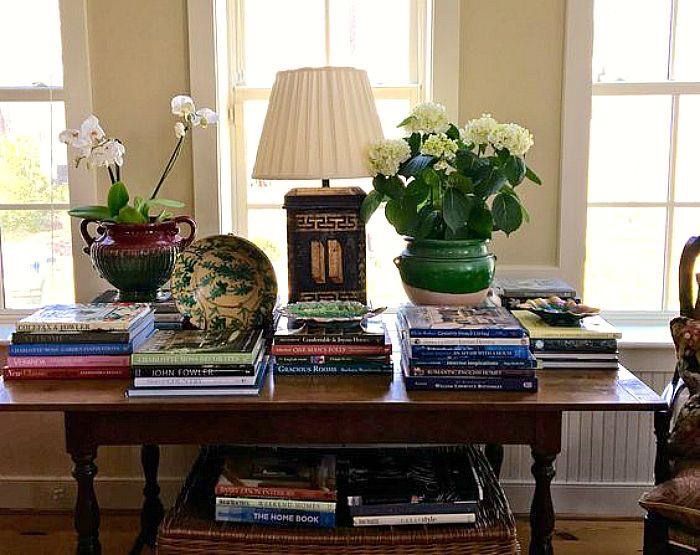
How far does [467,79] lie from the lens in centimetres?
245

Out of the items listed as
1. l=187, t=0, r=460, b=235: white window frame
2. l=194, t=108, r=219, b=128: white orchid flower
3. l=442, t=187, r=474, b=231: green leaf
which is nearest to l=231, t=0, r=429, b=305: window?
l=187, t=0, r=460, b=235: white window frame

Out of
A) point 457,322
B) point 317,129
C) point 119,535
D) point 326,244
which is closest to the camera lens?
point 457,322

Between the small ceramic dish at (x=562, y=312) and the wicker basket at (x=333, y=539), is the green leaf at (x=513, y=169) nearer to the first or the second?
the small ceramic dish at (x=562, y=312)

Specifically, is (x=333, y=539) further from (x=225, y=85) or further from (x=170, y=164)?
(x=225, y=85)

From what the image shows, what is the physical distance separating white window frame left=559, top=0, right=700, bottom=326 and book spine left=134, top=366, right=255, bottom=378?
122 centimetres

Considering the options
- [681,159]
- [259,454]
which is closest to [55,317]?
[259,454]

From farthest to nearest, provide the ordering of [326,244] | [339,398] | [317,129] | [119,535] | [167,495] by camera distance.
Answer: [167,495] → [119,535] → [326,244] → [317,129] → [339,398]

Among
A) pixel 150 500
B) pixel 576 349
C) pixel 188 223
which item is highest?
pixel 188 223

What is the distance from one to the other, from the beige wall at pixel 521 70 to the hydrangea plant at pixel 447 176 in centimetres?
45

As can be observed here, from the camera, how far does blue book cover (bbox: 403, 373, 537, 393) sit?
169 centimetres

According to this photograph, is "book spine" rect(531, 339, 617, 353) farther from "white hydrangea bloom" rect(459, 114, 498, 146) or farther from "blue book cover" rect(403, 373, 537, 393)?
"white hydrangea bloom" rect(459, 114, 498, 146)

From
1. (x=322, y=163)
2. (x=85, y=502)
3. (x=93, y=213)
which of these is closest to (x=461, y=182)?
(x=322, y=163)

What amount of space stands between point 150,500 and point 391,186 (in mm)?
1196

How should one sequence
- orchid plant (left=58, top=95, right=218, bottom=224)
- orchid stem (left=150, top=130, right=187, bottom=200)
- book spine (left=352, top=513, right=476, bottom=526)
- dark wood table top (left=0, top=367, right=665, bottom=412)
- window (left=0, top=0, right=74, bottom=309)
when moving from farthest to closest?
window (left=0, top=0, right=74, bottom=309)
orchid stem (left=150, top=130, right=187, bottom=200)
orchid plant (left=58, top=95, right=218, bottom=224)
book spine (left=352, top=513, right=476, bottom=526)
dark wood table top (left=0, top=367, right=665, bottom=412)
